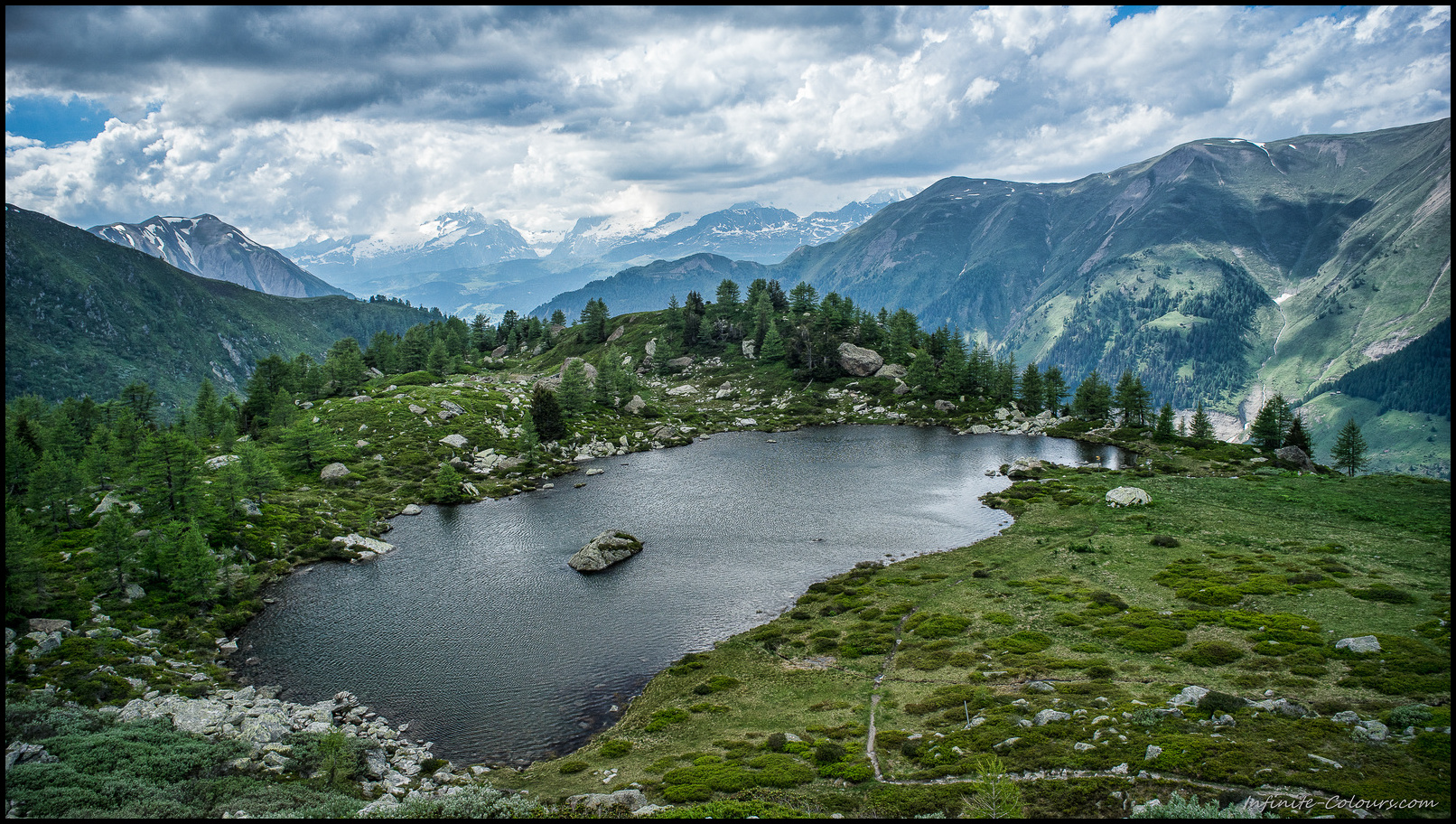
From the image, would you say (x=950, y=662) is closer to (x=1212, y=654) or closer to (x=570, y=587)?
(x=1212, y=654)

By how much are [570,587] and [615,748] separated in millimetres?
29175

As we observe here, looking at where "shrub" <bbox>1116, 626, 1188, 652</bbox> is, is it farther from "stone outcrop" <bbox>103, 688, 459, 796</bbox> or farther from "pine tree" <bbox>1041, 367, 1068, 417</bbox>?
"pine tree" <bbox>1041, 367, 1068, 417</bbox>

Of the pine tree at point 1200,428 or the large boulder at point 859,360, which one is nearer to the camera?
the pine tree at point 1200,428

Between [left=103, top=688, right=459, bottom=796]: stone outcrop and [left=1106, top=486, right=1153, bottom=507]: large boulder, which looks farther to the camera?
[left=1106, top=486, right=1153, bottom=507]: large boulder

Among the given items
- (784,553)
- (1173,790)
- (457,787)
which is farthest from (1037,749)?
(784,553)

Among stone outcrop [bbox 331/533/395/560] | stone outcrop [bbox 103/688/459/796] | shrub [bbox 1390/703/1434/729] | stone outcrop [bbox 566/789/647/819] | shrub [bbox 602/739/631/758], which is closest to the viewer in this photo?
shrub [bbox 1390/703/1434/729]

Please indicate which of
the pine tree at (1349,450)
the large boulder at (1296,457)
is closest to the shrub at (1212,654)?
the large boulder at (1296,457)

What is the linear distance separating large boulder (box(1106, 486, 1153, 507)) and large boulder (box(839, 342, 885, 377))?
10144 centimetres

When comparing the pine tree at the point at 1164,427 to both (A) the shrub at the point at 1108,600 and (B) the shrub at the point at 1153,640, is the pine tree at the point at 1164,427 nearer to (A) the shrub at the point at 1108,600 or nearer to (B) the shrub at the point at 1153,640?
(A) the shrub at the point at 1108,600

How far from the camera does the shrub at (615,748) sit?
131 ft

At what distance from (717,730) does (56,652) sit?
49351mm

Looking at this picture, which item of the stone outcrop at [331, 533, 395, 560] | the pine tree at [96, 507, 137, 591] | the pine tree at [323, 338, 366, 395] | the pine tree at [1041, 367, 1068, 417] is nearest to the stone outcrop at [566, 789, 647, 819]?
the pine tree at [96, 507, 137, 591]

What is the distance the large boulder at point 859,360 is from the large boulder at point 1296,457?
92.2 metres

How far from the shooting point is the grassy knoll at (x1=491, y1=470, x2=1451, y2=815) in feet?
93.8
